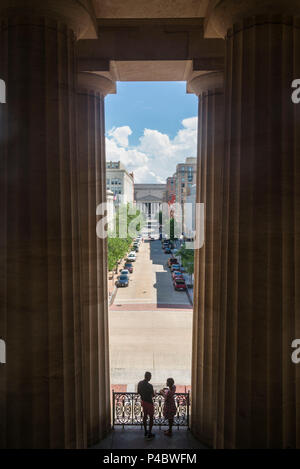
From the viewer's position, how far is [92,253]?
7211 millimetres

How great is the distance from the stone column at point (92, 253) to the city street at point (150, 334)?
676 cm

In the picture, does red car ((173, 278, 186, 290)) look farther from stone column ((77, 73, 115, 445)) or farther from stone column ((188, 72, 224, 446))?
stone column ((77, 73, 115, 445))

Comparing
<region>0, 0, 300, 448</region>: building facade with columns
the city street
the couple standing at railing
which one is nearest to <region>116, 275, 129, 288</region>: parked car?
the city street

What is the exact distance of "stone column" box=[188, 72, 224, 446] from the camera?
7.06 metres

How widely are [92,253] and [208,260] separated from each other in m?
2.89

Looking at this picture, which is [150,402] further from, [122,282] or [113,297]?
[122,282]

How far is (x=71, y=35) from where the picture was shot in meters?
4.55

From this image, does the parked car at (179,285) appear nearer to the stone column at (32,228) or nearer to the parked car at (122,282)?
the parked car at (122,282)

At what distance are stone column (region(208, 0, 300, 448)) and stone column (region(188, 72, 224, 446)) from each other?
275 cm

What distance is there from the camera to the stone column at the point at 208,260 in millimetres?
7059

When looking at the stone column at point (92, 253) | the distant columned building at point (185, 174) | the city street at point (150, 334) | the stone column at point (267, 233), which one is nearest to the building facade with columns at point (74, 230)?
the stone column at point (267, 233)
